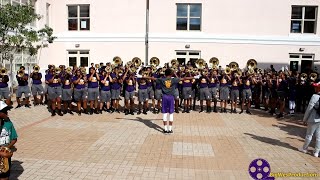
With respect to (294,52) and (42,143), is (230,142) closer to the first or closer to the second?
(42,143)

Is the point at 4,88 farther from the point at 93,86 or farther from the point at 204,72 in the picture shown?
the point at 204,72

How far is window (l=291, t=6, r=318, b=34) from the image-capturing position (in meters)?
20.4

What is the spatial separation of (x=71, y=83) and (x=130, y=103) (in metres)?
2.50

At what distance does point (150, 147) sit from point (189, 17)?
14616 mm

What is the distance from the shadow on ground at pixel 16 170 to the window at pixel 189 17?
16.1 m

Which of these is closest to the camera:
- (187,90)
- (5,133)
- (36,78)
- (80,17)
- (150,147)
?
(5,133)

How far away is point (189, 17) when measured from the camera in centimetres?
2067

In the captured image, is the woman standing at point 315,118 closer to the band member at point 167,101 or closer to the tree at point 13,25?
the band member at point 167,101

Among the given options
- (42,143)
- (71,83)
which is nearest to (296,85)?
(71,83)

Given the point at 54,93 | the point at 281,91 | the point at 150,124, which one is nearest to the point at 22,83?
the point at 54,93

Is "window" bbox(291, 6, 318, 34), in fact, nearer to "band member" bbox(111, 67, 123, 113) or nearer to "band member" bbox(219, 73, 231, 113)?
"band member" bbox(219, 73, 231, 113)

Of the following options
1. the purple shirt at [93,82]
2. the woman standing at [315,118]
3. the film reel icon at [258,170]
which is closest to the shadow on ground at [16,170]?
the film reel icon at [258,170]

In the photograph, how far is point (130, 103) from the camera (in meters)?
12.3

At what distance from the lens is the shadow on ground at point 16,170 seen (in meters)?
5.91
